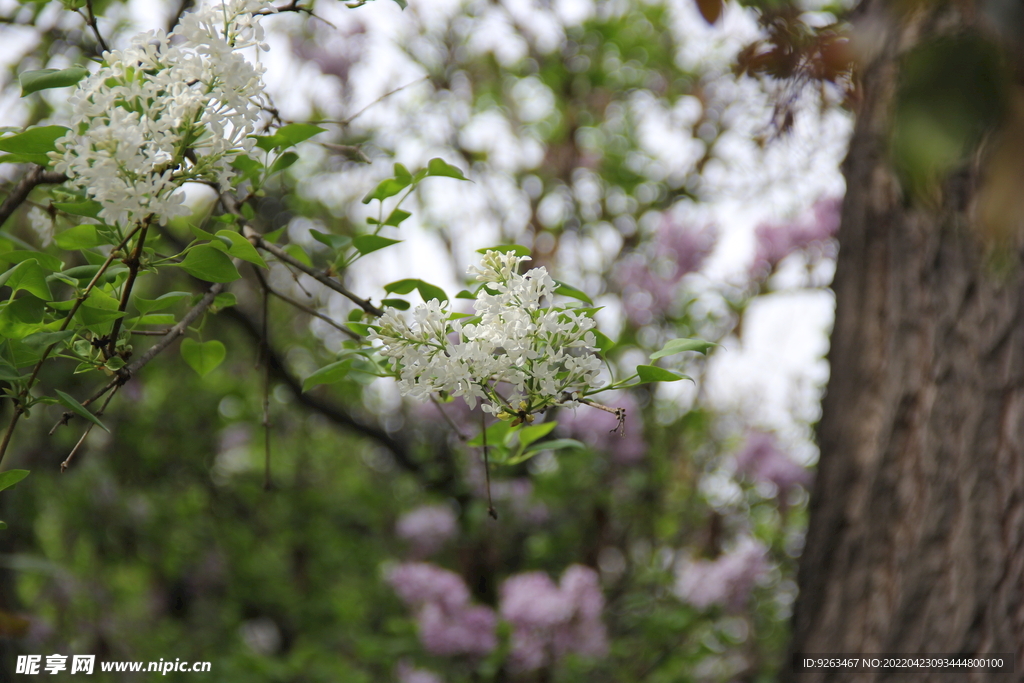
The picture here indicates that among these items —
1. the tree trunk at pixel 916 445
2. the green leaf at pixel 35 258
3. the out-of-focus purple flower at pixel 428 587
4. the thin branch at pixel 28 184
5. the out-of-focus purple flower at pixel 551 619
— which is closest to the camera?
the green leaf at pixel 35 258

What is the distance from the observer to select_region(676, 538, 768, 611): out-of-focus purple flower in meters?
2.01

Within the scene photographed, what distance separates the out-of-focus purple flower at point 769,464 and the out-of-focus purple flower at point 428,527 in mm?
992

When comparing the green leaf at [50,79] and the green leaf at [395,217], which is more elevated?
the green leaf at [50,79]

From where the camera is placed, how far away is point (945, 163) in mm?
279

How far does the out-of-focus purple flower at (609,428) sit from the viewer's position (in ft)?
7.45

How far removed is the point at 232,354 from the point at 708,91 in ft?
7.47

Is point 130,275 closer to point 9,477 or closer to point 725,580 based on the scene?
point 9,477

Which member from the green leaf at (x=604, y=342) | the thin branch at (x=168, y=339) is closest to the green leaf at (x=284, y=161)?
the thin branch at (x=168, y=339)

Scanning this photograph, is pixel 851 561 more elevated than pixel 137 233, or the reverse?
pixel 137 233

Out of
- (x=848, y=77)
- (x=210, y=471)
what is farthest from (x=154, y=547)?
(x=848, y=77)

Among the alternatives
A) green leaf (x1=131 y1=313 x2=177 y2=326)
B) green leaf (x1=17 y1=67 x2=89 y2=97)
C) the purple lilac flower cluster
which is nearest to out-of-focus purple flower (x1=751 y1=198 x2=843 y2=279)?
the purple lilac flower cluster

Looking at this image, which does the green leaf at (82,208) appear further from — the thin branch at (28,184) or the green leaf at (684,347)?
the green leaf at (684,347)

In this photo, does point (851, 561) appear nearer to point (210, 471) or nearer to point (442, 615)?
point (442, 615)

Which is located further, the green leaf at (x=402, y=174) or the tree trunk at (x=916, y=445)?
the tree trunk at (x=916, y=445)
